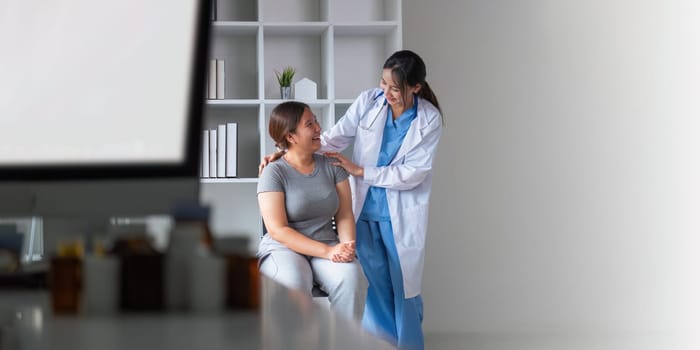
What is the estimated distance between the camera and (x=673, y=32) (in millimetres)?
4688

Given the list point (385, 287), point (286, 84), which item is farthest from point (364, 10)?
point (385, 287)

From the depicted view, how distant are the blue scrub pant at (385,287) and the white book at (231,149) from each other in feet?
2.18

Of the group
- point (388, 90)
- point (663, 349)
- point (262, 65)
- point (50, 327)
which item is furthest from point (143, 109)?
point (663, 349)

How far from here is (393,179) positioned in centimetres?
290

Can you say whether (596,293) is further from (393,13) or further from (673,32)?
(393,13)

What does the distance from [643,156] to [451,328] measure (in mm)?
1336

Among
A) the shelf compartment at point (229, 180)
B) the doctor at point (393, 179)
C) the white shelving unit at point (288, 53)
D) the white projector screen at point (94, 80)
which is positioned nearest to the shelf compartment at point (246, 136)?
the white shelving unit at point (288, 53)

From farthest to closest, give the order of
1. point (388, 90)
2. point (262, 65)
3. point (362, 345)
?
1. point (262, 65)
2. point (388, 90)
3. point (362, 345)

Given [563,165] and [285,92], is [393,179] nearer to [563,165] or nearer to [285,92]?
[285,92]

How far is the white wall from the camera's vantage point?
4461 mm

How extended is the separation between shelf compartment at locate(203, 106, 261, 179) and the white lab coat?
0.74 metres

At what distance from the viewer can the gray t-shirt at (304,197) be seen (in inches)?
104

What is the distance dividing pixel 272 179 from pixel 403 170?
49 centimetres

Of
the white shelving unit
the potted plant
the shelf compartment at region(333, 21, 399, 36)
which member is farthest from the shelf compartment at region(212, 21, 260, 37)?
the shelf compartment at region(333, 21, 399, 36)
